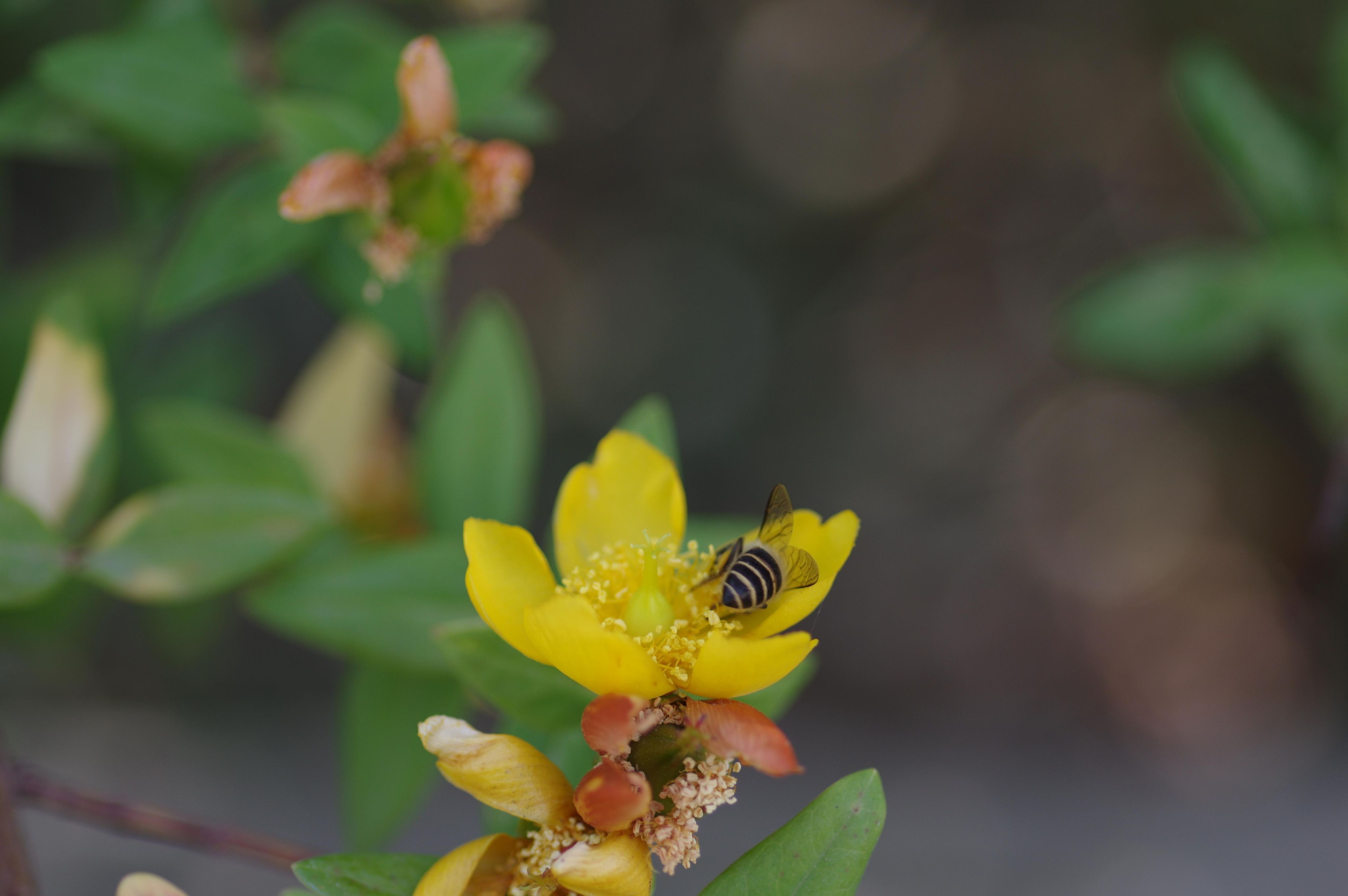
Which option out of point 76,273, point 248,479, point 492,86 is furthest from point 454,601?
point 76,273

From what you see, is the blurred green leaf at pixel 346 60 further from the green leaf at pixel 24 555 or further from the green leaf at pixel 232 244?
the green leaf at pixel 24 555

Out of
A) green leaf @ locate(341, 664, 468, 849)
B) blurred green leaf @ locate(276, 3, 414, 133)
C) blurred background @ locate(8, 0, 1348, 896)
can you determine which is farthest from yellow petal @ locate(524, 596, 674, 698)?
blurred background @ locate(8, 0, 1348, 896)

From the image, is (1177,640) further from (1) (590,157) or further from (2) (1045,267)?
(1) (590,157)

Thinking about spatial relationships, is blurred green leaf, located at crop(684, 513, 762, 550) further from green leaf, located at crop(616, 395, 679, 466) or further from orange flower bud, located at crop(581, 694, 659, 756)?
orange flower bud, located at crop(581, 694, 659, 756)

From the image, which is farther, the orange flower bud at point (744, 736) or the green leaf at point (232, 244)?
the green leaf at point (232, 244)

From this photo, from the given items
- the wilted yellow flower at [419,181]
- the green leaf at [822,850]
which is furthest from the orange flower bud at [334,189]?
the green leaf at [822,850]

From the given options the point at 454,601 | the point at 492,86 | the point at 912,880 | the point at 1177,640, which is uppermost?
the point at 492,86
